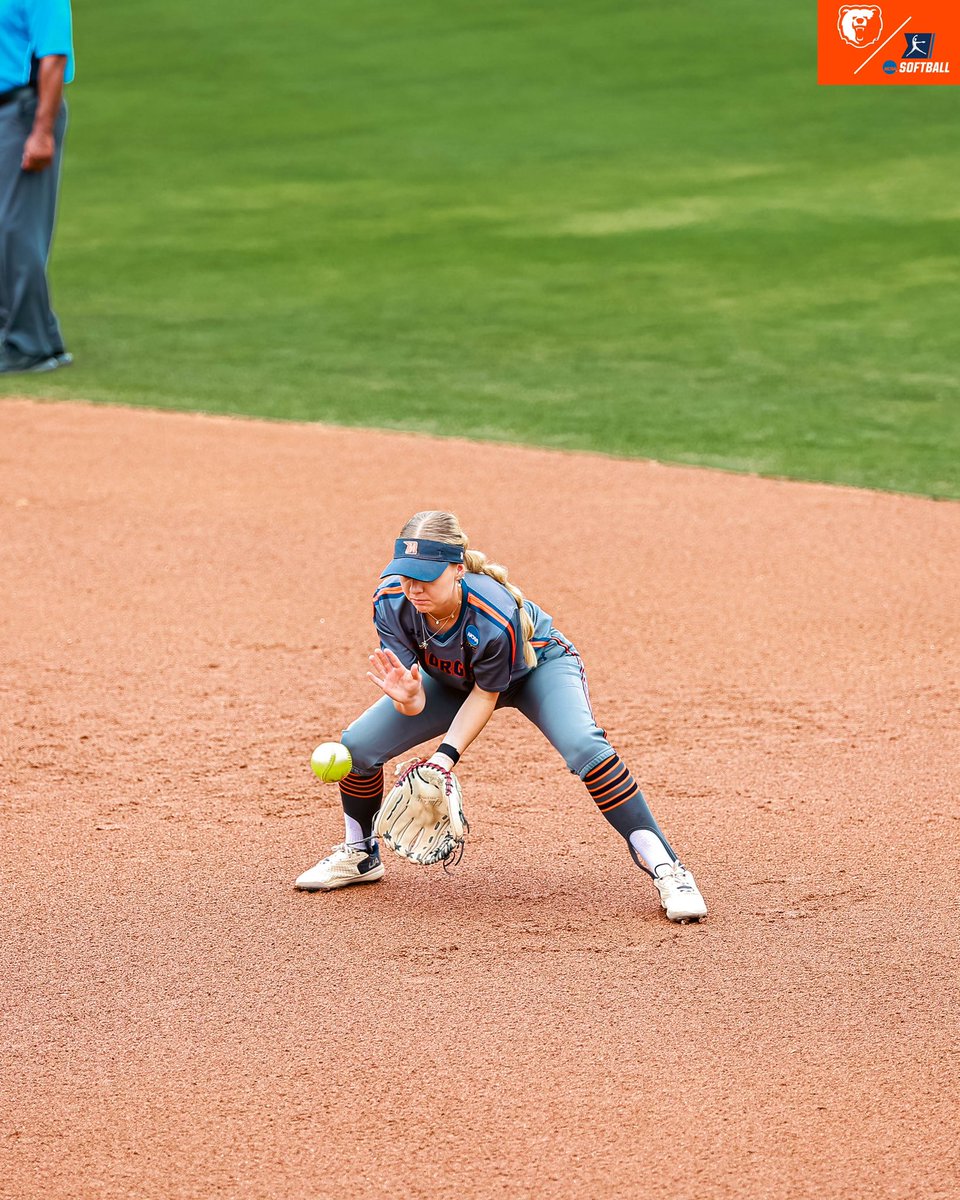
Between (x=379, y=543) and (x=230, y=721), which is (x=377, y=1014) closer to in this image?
(x=230, y=721)

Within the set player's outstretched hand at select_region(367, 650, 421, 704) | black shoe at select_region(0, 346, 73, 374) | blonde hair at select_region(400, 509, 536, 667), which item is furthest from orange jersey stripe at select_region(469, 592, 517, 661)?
black shoe at select_region(0, 346, 73, 374)

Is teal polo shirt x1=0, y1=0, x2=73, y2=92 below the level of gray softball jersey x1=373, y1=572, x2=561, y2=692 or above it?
above

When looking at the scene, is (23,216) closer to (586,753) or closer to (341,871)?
(341,871)

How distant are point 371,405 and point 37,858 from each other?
6.78m

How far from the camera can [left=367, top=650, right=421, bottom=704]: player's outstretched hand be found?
484cm

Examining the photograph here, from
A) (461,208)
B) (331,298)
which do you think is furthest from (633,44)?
(331,298)

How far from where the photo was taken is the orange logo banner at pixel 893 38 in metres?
18.1

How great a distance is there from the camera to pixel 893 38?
18.6 m

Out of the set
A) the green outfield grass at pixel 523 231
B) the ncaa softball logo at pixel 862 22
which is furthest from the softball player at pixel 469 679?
the ncaa softball logo at pixel 862 22

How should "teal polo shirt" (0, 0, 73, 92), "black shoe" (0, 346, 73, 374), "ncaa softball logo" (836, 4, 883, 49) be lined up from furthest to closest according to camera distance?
1. "ncaa softball logo" (836, 4, 883, 49)
2. "black shoe" (0, 346, 73, 374)
3. "teal polo shirt" (0, 0, 73, 92)

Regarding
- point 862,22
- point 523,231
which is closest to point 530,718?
point 523,231

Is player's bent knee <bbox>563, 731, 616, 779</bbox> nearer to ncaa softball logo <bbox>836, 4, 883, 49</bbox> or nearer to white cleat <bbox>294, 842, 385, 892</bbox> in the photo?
white cleat <bbox>294, 842, 385, 892</bbox>

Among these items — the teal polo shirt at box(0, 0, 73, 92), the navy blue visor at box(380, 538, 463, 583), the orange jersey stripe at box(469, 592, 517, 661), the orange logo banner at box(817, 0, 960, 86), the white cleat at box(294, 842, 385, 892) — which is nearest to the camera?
the navy blue visor at box(380, 538, 463, 583)

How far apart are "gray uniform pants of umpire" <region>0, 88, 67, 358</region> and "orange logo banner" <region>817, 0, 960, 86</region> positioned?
9.69m
